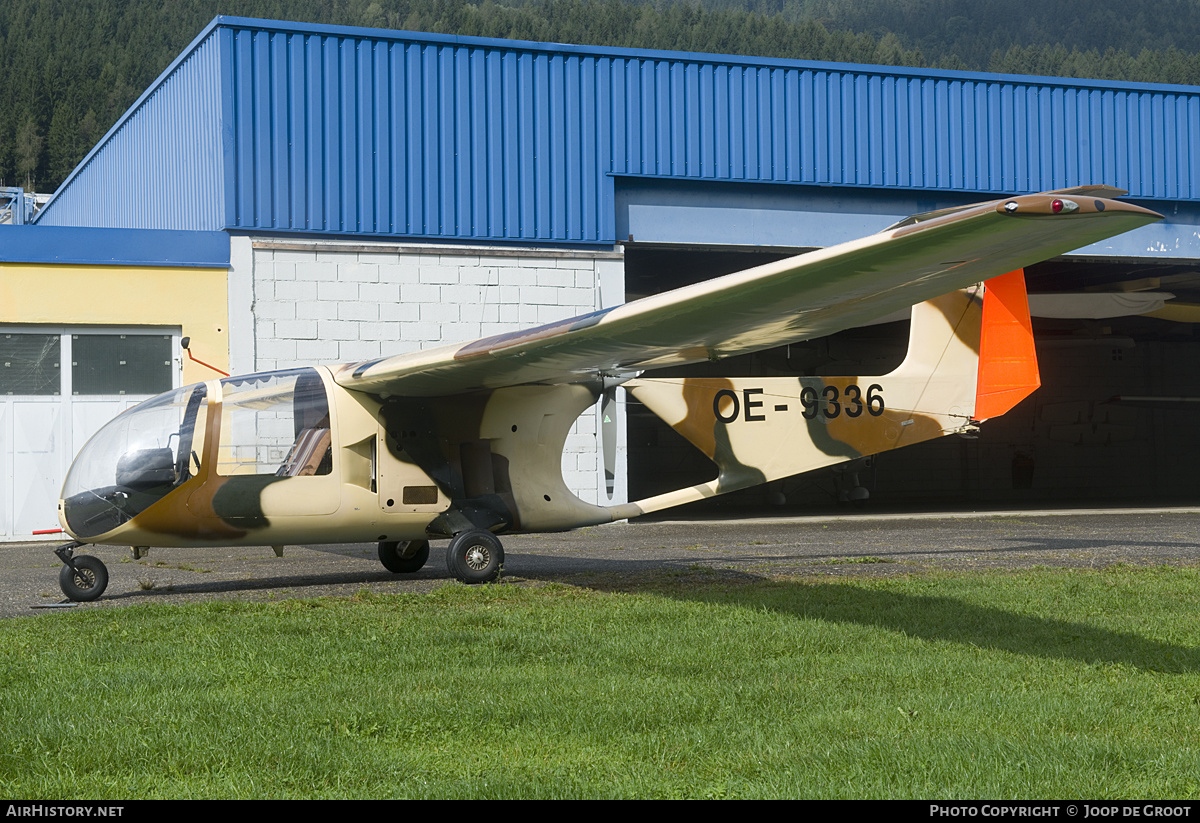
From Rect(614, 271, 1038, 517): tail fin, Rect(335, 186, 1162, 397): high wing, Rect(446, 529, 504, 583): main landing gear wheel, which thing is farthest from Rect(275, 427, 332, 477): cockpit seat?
Rect(614, 271, 1038, 517): tail fin

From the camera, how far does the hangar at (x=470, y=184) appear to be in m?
17.3

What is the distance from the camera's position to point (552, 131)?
1944cm

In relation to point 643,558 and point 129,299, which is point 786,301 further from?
point 129,299

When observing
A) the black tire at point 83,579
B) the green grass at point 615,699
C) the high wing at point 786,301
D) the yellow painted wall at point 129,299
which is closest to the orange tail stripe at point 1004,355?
the green grass at point 615,699

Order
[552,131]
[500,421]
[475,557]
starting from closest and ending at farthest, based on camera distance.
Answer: [475,557] < [500,421] < [552,131]

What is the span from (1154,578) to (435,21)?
10702cm

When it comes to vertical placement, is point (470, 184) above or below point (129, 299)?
above

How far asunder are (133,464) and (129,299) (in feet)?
28.5

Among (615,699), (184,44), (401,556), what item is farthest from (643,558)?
(184,44)

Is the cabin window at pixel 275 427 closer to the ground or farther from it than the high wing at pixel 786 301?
closer to the ground

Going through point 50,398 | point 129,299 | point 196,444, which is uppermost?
point 129,299

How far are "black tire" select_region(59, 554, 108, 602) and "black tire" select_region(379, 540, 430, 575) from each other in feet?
9.00

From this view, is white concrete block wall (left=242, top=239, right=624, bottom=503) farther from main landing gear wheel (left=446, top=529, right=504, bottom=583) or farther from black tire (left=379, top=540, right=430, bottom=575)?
main landing gear wheel (left=446, top=529, right=504, bottom=583)

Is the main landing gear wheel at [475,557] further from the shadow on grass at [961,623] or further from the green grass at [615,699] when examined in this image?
the shadow on grass at [961,623]
